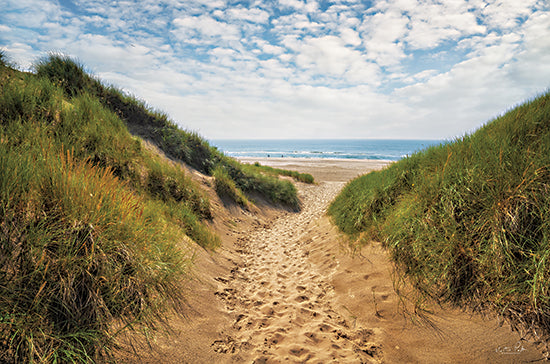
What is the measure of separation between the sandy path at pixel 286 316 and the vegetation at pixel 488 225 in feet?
4.18

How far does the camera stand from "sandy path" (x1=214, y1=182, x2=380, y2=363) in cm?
285

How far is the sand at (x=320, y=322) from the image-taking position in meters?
2.58

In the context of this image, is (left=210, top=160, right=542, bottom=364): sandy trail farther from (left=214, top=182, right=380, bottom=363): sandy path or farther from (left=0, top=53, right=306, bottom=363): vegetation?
(left=0, top=53, right=306, bottom=363): vegetation

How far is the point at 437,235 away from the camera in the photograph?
3.52m

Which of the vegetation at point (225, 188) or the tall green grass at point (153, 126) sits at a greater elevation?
the tall green grass at point (153, 126)

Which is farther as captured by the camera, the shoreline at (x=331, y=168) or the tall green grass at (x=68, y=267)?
the shoreline at (x=331, y=168)

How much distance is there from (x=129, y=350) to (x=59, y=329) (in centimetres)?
57

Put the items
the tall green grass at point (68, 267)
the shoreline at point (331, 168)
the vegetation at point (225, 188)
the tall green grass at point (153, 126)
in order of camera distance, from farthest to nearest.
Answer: the shoreline at point (331, 168), the vegetation at point (225, 188), the tall green grass at point (153, 126), the tall green grass at point (68, 267)

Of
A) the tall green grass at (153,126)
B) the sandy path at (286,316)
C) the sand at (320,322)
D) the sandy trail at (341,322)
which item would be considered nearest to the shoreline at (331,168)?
the tall green grass at (153,126)

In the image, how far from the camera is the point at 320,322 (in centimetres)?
350

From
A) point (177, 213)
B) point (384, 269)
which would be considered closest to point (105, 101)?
point (177, 213)

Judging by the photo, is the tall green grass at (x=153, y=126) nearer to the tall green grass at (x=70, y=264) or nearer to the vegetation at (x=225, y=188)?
the vegetation at (x=225, y=188)

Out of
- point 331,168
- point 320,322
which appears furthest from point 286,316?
point 331,168

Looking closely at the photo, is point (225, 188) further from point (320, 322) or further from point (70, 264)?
point (70, 264)
